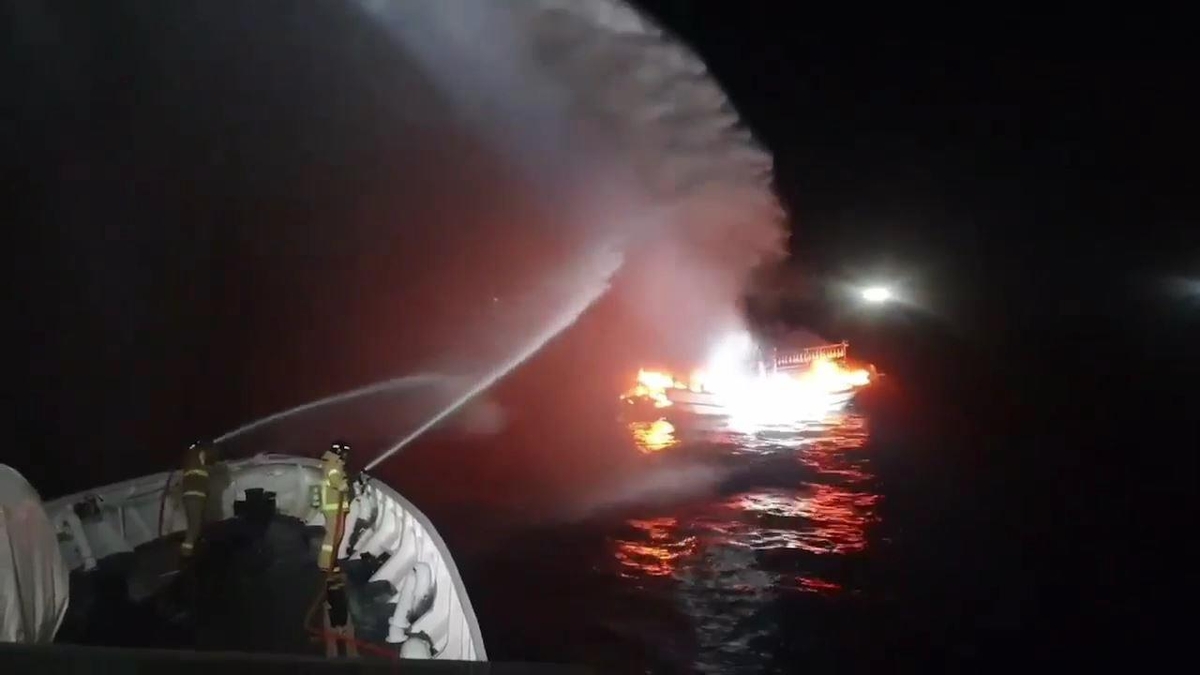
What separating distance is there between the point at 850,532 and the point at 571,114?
300 centimetres

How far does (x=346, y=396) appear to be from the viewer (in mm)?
7547

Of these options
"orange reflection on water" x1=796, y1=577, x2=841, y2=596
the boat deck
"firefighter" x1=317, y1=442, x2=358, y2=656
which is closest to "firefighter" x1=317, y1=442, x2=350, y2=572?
"firefighter" x1=317, y1=442, x2=358, y2=656

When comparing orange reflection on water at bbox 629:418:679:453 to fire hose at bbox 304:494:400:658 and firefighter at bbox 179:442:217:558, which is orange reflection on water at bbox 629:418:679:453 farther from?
firefighter at bbox 179:442:217:558

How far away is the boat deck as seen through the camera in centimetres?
328

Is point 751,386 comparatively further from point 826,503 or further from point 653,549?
point 653,549

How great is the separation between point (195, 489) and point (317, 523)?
752mm

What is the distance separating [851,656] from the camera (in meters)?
4.73

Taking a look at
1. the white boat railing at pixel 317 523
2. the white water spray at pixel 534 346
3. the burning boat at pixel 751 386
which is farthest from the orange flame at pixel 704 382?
the white boat railing at pixel 317 523

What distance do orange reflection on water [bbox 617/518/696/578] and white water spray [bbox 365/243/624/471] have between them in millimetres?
1318

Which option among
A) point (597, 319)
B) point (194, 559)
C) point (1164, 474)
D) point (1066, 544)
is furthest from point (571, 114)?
point (1164, 474)

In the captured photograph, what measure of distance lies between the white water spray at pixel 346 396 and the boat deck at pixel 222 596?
2.49 meters

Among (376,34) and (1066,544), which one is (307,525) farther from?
(1066,544)

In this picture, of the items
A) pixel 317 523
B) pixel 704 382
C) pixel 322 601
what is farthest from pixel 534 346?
pixel 322 601

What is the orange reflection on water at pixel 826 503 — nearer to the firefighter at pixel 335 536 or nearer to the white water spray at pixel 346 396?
the firefighter at pixel 335 536
